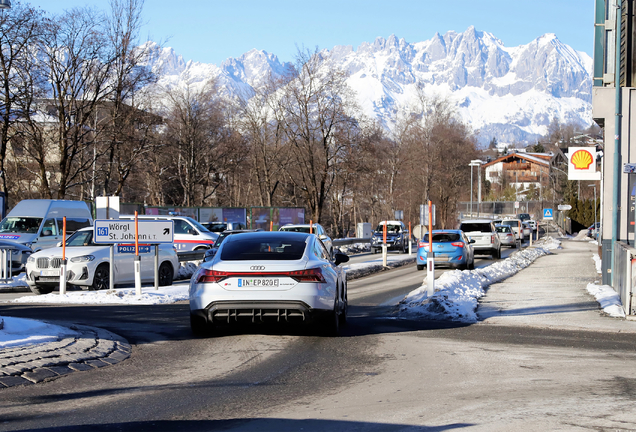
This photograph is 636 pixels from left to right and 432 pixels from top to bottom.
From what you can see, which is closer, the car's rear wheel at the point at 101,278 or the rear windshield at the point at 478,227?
the car's rear wheel at the point at 101,278

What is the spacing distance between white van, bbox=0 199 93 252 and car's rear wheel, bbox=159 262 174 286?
6.86m

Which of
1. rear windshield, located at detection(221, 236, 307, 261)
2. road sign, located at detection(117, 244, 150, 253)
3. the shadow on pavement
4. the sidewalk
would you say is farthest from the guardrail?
the shadow on pavement

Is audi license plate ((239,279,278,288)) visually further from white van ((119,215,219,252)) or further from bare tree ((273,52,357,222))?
bare tree ((273,52,357,222))

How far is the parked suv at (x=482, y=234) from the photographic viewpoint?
33875mm

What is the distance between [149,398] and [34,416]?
1022mm

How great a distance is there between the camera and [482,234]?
112 ft

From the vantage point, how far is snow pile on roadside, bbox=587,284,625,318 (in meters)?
12.8

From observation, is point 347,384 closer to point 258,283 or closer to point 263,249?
point 258,283

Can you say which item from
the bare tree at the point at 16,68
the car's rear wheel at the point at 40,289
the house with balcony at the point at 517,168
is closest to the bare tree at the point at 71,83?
the bare tree at the point at 16,68

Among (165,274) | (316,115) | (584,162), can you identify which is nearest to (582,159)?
(584,162)

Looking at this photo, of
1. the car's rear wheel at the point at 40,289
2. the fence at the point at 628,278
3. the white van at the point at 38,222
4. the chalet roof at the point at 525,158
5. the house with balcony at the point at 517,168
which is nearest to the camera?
the fence at the point at 628,278

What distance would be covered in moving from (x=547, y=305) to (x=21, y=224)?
1869 cm

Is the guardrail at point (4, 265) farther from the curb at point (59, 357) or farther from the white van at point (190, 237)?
the curb at point (59, 357)

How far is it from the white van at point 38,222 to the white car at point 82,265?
7277 mm
